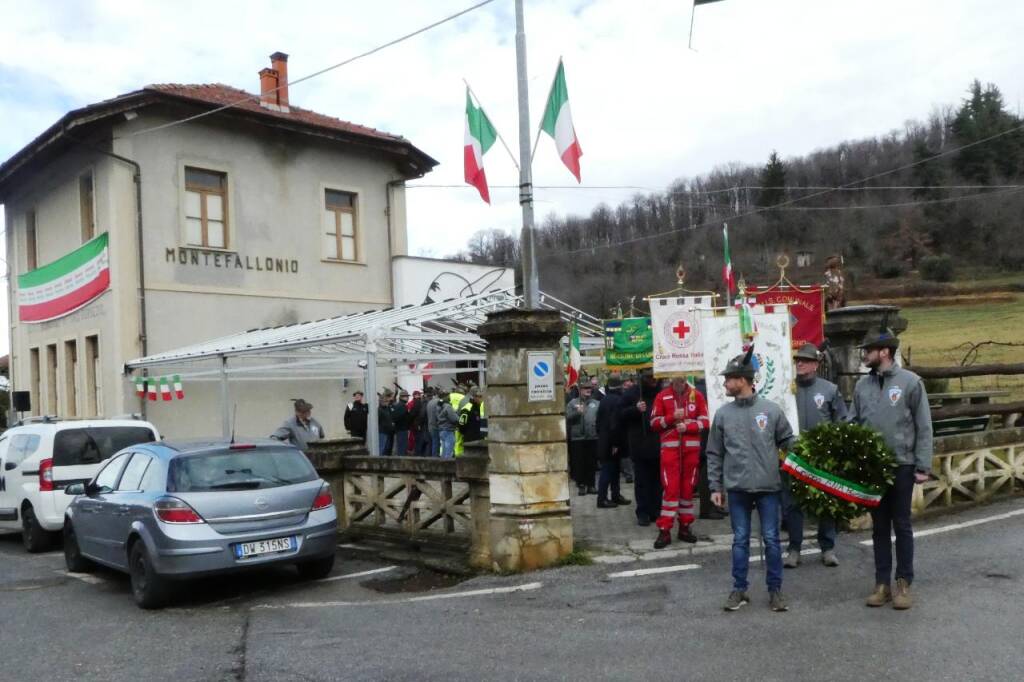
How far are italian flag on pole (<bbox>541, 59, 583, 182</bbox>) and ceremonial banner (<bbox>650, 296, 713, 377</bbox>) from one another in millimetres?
2468

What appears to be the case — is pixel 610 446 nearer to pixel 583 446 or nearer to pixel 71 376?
pixel 583 446

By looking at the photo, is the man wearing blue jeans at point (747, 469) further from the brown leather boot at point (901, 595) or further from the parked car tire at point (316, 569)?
the parked car tire at point (316, 569)

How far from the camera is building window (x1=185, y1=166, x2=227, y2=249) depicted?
69.0 feet

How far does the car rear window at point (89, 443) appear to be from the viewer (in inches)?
473

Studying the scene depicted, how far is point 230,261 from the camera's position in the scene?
70.6ft

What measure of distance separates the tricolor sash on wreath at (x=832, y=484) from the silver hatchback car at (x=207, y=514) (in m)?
4.32

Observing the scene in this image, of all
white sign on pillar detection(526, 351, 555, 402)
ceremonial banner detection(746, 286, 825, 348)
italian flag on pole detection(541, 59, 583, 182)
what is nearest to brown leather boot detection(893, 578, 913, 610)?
white sign on pillar detection(526, 351, 555, 402)

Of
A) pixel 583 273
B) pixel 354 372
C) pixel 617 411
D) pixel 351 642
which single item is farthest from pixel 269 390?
pixel 583 273

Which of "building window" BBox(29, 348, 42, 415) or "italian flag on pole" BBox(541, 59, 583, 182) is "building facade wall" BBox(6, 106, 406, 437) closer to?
"building window" BBox(29, 348, 42, 415)

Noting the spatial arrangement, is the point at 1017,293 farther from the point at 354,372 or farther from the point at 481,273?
the point at 354,372

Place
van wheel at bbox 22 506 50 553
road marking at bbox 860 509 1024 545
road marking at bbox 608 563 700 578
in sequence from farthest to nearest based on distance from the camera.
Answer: van wheel at bbox 22 506 50 553
road marking at bbox 860 509 1024 545
road marking at bbox 608 563 700 578

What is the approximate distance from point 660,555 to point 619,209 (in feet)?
180

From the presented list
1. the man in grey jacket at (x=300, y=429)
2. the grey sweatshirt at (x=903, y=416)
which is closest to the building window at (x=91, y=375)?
the man in grey jacket at (x=300, y=429)

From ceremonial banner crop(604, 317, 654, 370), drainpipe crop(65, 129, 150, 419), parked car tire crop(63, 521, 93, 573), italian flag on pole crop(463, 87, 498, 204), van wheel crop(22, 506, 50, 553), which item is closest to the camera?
parked car tire crop(63, 521, 93, 573)
